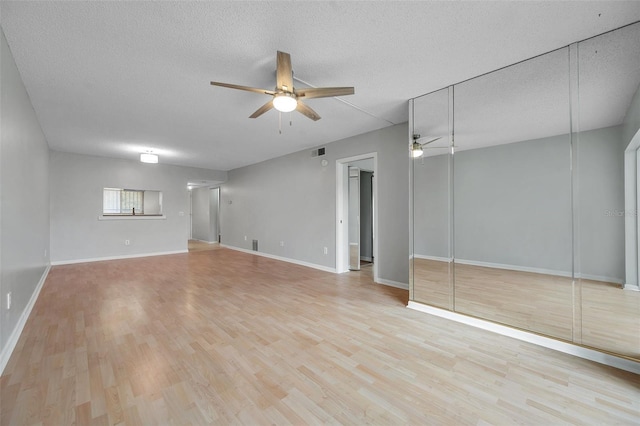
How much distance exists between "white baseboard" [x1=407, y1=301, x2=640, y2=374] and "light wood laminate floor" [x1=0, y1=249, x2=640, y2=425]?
8 centimetres

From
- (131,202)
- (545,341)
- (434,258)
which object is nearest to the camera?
(545,341)

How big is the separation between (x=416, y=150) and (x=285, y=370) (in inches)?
113

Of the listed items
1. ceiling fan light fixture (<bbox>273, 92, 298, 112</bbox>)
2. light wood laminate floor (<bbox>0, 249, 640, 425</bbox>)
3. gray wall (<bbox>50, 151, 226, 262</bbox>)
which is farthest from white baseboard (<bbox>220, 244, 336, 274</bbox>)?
ceiling fan light fixture (<bbox>273, 92, 298, 112</bbox>)

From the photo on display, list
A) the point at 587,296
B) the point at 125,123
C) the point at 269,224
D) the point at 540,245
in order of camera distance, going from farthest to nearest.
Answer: the point at 269,224 → the point at 125,123 → the point at 540,245 → the point at 587,296

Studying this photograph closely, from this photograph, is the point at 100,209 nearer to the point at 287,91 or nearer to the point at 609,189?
the point at 287,91

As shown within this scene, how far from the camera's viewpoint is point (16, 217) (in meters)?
2.34

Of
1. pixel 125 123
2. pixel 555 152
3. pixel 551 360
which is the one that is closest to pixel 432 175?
pixel 555 152

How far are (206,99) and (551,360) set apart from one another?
4370mm

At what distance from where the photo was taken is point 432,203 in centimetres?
316

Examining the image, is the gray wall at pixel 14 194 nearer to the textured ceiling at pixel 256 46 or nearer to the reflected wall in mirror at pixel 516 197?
the textured ceiling at pixel 256 46

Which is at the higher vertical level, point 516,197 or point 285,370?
point 516,197

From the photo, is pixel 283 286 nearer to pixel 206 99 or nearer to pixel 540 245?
pixel 206 99

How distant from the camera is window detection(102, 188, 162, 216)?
7.24 metres

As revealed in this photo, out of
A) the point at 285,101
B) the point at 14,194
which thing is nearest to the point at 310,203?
the point at 285,101
